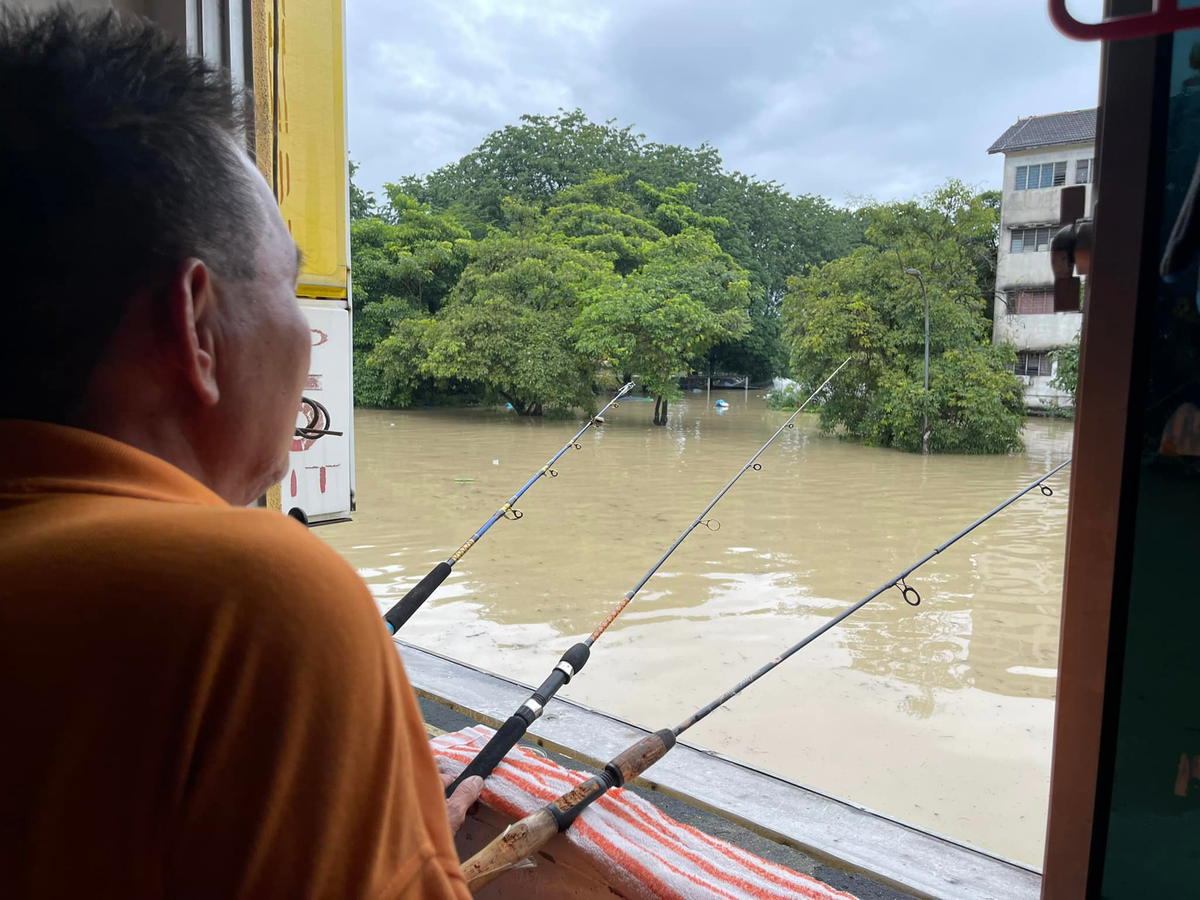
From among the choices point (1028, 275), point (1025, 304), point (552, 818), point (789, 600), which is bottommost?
point (789, 600)

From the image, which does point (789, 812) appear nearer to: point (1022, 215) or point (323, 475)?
point (323, 475)

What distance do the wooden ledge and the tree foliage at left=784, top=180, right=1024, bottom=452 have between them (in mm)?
11105

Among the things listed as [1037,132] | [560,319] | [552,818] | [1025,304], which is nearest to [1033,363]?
[1025,304]

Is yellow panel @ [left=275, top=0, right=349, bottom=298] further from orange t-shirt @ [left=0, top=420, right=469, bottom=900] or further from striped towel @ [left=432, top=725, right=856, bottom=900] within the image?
orange t-shirt @ [left=0, top=420, right=469, bottom=900]

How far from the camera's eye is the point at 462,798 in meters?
1.43

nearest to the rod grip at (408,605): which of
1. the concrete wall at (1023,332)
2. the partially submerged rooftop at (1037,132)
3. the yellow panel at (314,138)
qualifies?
the yellow panel at (314,138)

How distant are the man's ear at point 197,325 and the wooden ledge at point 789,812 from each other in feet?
3.56

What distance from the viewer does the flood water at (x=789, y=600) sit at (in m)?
4.08

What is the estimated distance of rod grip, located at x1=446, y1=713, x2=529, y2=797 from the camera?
149 centimetres

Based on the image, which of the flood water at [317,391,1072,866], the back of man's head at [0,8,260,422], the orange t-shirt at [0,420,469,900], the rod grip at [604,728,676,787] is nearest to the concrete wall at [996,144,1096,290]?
the flood water at [317,391,1072,866]

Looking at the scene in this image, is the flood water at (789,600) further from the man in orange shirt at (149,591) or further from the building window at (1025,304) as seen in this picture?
the man in orange shirt at (149,591)

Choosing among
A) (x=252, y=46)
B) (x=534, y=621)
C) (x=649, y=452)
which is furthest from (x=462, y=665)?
(x=649, y=452)

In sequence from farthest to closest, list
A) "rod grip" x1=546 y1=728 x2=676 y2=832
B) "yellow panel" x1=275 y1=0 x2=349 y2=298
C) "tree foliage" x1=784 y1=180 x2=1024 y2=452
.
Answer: "tree foliage" x1=784 y1=180 x2=1024 y2=452 → "yellow panel" x1=275 y1=0 x2=349 y2=298 → "rod grip" x1=546 y1=728 x2=676 y2=832

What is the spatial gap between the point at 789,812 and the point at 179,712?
54.8 inches
